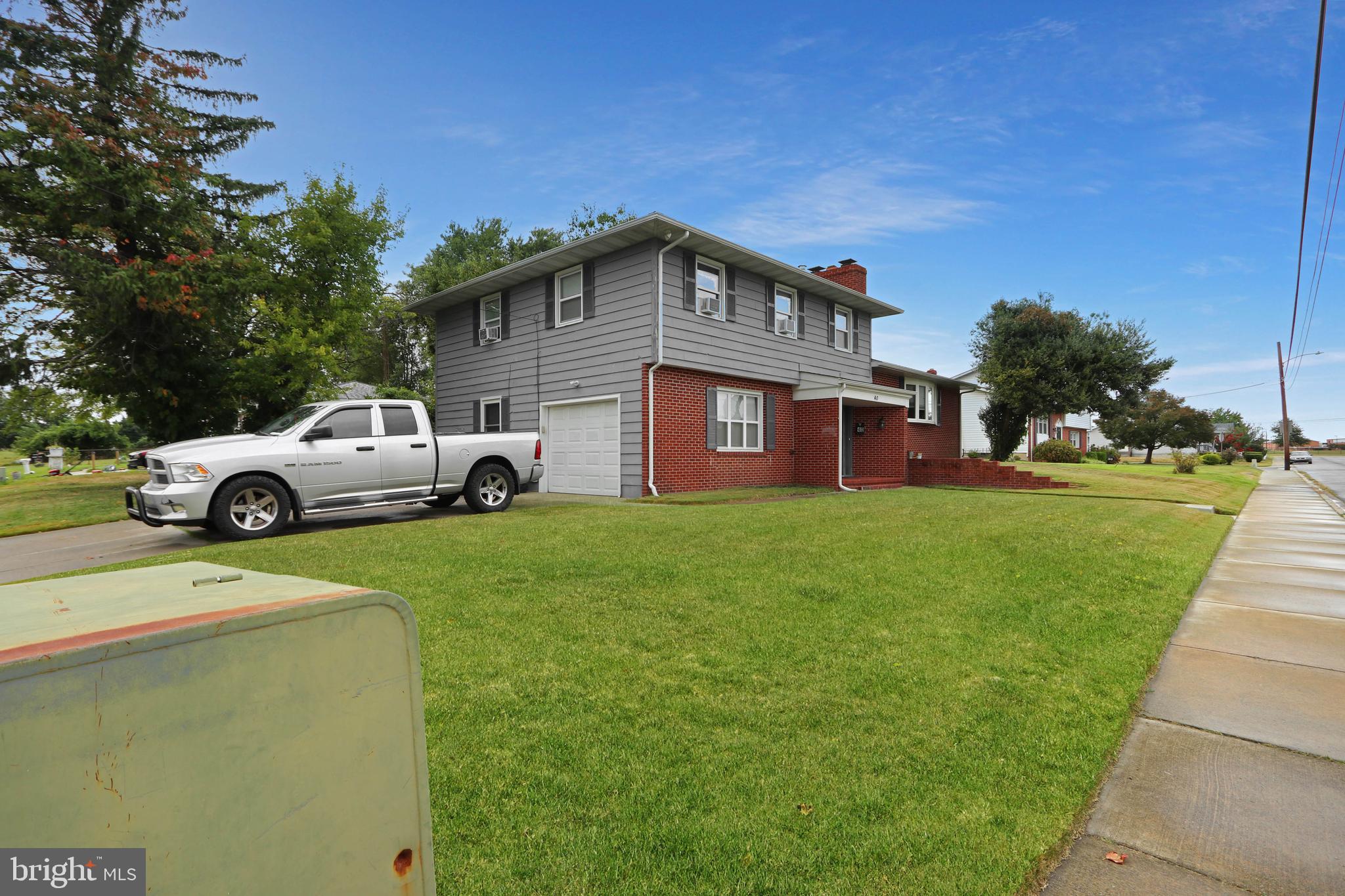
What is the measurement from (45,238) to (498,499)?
1306 cm

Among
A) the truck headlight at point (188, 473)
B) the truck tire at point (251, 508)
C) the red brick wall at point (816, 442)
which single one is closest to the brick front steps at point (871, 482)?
the red brick wall at point (816, 442)

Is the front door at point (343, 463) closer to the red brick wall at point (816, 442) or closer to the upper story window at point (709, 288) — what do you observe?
the upper story window at point (709, 288)

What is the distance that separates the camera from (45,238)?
1451cm

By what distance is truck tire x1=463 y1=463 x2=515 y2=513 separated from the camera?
10914 mm

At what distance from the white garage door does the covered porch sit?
19.0 ft

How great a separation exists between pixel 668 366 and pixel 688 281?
211 cm

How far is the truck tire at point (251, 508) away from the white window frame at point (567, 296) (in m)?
8.54

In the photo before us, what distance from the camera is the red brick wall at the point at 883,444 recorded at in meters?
19.5

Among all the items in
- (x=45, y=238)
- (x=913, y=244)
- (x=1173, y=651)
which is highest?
(x=913, y=244)

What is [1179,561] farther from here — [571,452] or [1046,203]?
[1046,203]

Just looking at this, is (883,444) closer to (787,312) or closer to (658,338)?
(787,312)

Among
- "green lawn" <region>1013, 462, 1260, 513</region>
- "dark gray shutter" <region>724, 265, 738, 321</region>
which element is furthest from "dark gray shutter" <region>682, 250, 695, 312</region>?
"green lawn" <region>1013, 462, 1260, 513</region>

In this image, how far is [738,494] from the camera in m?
14.3

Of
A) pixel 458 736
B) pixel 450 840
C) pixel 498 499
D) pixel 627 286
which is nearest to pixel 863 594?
pixel 458 736
